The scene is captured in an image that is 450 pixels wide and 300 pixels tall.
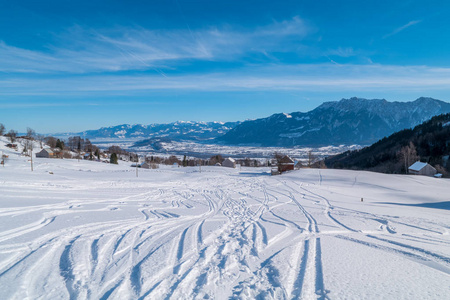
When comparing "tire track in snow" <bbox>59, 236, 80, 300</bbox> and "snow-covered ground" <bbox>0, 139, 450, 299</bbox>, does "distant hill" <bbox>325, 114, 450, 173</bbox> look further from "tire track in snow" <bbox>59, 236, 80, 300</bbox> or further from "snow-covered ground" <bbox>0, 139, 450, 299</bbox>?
"tire track in snow" <bbox>59, 236, 80, 300</bbox>

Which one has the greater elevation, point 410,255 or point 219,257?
point 219,257

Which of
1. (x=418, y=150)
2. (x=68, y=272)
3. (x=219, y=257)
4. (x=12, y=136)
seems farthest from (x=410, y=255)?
(x=12, y=136)

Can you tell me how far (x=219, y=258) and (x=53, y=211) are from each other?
9.03 m

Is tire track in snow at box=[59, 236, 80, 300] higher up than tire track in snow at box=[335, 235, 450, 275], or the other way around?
tire track in snow at box=[59, 236, 80, 300]

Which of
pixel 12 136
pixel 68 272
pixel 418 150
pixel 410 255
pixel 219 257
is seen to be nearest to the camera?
pixel 68 272

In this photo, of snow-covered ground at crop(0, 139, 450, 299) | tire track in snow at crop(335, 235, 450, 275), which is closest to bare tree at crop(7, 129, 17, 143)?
snow-covered ground at crop(0, 139, 450, 299)

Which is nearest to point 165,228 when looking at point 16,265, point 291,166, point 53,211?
point 16,265

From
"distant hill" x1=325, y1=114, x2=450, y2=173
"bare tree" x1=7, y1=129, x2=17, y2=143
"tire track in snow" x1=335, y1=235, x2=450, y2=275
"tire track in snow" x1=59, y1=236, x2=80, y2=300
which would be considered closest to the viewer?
"tire track in snow" x1=59, y1=236, x2=80, y2=300

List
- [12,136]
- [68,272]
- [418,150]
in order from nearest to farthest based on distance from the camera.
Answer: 1. [68,272]
2. [418,150]
3. [12,136]

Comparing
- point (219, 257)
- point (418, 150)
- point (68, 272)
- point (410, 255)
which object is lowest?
point (418, 150)

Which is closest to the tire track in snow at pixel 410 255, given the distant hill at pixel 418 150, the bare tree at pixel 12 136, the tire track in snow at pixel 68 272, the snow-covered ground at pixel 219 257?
the snow-covered ground at pixel 219 257

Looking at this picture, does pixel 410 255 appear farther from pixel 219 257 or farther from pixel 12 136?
pixel 12 136

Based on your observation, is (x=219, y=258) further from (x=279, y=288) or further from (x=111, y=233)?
(x=111, y=233)

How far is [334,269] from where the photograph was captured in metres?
4.85
